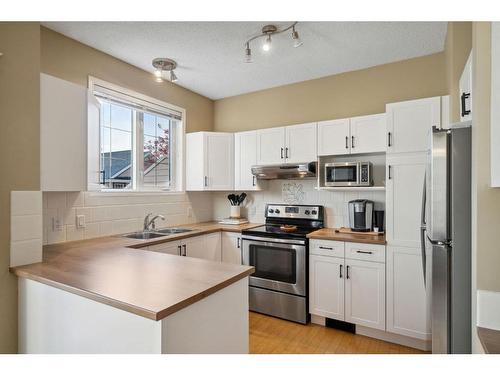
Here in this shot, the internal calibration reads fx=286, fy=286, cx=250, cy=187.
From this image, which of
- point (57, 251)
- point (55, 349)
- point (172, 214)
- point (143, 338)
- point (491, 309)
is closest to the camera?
point (491, 309)

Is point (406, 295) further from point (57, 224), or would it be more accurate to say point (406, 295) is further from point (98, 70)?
point (98, 70)

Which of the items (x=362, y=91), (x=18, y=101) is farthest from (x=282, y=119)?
(x=18, y=101)

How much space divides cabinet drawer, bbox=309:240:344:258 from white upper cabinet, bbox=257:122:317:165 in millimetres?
904

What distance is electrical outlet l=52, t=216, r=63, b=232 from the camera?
2.30m

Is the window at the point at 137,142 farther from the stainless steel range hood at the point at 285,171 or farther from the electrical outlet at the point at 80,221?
the stainless steel range hood at the point at 285,171

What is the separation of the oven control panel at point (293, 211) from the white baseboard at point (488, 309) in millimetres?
2269

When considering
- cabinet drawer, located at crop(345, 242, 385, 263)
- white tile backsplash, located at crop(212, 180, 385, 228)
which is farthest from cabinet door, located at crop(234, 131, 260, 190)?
cabinet drawer, located at crop(345, 242, 385, 263)

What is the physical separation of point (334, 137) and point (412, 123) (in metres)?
0.75

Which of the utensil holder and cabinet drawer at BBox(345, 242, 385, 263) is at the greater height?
the utensil holder

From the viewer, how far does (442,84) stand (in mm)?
2711

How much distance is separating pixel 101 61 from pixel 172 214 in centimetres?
175

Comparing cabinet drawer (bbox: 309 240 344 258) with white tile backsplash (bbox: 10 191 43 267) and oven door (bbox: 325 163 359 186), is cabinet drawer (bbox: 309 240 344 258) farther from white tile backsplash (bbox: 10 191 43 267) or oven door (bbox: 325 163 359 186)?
white tile backsplash (bbox: 10 191 43 267)
